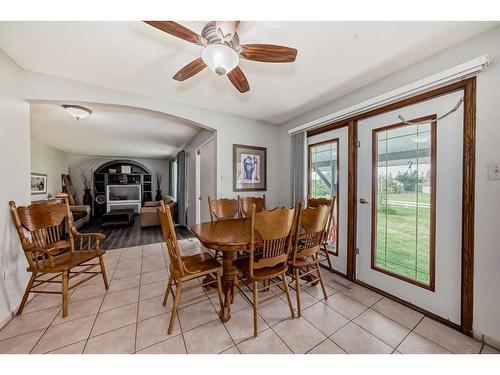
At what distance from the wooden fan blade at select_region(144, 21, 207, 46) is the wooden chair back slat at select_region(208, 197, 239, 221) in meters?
1.71

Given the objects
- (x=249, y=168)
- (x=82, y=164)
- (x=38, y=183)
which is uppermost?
(x=82, y=164)

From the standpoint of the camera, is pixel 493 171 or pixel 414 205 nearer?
pixel 493 171

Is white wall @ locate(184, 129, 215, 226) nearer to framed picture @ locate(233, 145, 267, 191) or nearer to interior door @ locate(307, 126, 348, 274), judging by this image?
framed picture @ locate(233, 145, 267, 191)

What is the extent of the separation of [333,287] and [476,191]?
1.51m

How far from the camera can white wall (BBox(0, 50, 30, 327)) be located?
5.15 ft

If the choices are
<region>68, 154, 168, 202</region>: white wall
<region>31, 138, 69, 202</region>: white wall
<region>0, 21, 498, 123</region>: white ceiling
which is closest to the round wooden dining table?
<region>0, 21, 498, 123</region>: white ceiling

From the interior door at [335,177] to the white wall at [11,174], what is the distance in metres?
3.26

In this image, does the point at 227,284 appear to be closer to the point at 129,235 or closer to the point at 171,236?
the point at 171,236

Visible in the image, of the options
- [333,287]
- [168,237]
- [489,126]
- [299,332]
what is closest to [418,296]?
[333,287]

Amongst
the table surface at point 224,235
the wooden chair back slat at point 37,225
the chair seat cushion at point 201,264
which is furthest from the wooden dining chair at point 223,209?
the wooden chair back slat at point 37,225

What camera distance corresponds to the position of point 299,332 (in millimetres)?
1444

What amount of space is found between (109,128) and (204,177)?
2175mm

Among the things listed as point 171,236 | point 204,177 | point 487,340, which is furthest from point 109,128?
point 487,340

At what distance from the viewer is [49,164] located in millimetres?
5262
